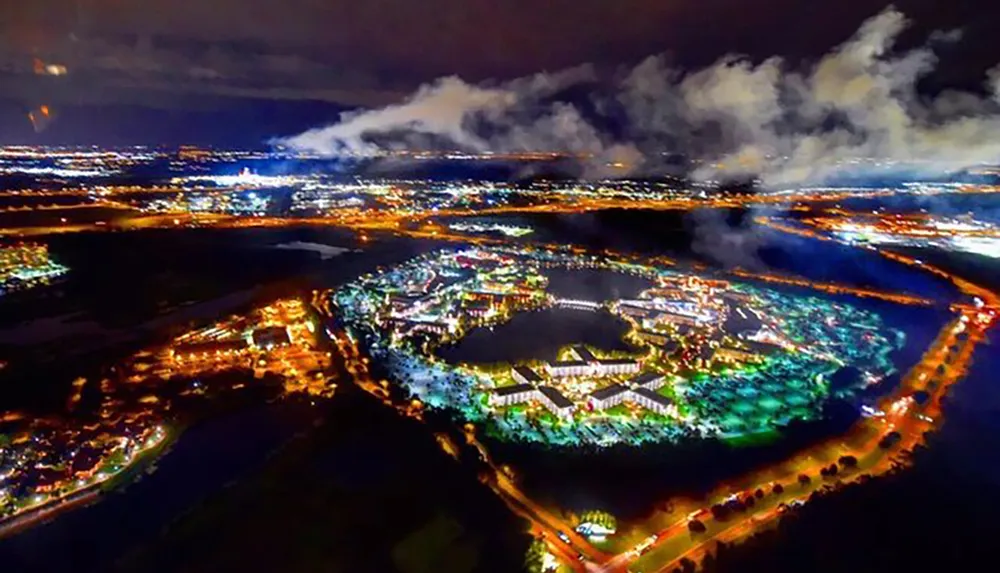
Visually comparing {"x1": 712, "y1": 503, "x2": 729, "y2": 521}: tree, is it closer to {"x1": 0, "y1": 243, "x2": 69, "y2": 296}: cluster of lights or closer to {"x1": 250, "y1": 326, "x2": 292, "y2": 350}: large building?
{"x1": 250, "y1": 326, "x2": 292, "y2": 350}: large building

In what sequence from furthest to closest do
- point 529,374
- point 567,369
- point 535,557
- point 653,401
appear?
point 567,369 → point 529,374 → point 653,401 → point 535,557

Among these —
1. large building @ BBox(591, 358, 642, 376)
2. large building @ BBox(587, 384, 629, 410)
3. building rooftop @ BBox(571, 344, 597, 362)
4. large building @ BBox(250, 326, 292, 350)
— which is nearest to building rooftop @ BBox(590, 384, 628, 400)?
large building @ BBox(587, 384, 629, 410)

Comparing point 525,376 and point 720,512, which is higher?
point 525,376

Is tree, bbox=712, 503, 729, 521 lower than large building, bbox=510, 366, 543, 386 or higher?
lower

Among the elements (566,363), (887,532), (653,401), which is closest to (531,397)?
(566,363)

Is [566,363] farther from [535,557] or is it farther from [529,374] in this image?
[535,557]

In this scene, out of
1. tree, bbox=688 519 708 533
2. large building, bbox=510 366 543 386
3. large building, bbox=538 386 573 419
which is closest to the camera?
tree, bbox=688 519 708 533

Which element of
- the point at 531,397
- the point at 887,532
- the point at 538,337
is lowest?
the point at 887,532

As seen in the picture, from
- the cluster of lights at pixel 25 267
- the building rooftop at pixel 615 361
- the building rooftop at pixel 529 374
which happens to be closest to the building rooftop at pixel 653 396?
the building rooftop at pixel 615 361
